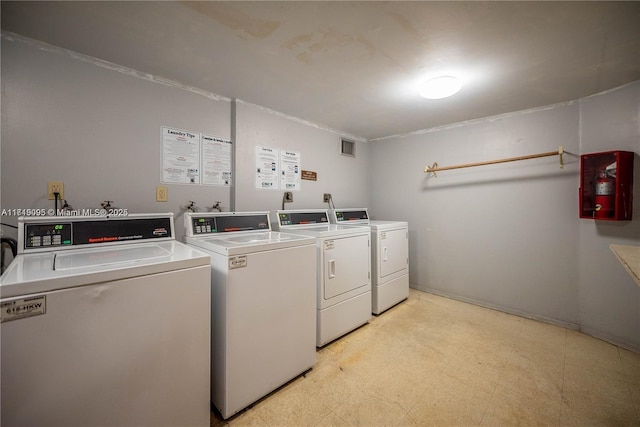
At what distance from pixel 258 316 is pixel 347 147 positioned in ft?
8.94

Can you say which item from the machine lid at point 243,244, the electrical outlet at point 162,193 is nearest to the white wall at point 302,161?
the electrical outlet at point 162,193

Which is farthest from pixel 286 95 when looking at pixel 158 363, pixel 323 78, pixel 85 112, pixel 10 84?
pixel 158 363

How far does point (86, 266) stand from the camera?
1086mm

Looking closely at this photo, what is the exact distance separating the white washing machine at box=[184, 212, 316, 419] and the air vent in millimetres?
2091

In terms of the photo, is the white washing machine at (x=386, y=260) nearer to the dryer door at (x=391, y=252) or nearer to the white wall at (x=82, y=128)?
the dryer door at (x=391, y=252)

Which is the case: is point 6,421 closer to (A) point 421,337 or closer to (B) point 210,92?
(B) point 210,92

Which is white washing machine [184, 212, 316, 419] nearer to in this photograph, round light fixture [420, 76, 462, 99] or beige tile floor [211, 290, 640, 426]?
beige tile floor [211, 290, 640, 426]

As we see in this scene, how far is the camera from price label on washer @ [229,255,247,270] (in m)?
1.41

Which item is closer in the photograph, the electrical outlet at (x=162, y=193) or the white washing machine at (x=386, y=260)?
the electrical outlet at (x=162, y=193)

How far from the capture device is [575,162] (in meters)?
2.39

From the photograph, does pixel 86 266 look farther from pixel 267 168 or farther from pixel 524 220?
pixel 524 220

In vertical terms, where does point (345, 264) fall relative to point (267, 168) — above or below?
below

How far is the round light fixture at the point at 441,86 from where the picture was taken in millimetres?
1988

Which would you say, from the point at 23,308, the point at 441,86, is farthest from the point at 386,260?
the point at 23,308
